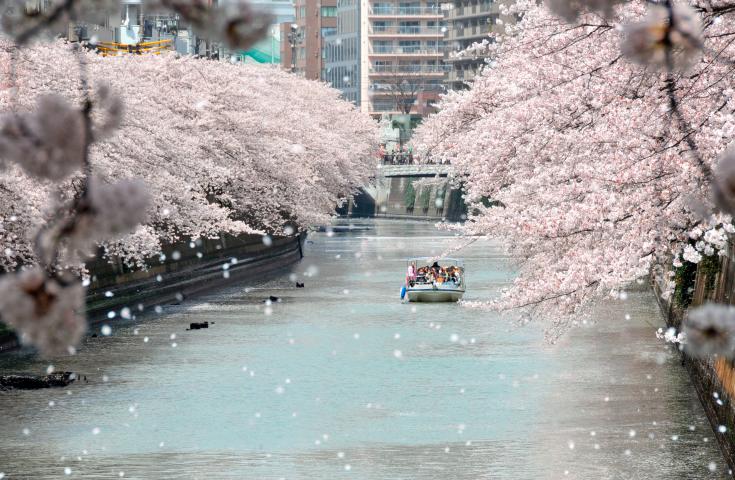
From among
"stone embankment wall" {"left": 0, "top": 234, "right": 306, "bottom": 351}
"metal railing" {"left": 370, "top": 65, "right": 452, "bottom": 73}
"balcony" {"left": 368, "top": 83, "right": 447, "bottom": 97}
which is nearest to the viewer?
"stone embankment wall" {"left": 0, "top": 234, "right": 306, "bottom": 351}

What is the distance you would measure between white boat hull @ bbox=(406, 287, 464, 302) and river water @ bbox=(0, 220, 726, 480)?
3604 millimetres

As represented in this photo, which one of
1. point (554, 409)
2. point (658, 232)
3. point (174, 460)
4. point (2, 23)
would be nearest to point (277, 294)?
point (554, 409)

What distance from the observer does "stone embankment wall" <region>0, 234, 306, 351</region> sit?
44.1 m

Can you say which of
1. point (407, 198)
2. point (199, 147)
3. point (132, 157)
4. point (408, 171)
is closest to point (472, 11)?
point (407, 198)

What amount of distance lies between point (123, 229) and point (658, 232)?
15803mm

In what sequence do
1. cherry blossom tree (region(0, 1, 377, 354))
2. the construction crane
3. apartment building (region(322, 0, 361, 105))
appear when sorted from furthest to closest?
apartment building (region(322, 0, 361, 105)) → the construction crane → cherry blossom tree (region(0, 1, 377, 354))

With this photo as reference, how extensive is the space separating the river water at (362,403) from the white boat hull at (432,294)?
3604 mm

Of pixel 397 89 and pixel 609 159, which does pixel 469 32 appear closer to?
pixel 397 89

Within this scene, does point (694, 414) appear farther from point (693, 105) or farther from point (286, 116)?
point (286, 116)

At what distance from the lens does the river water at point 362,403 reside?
22.9 m

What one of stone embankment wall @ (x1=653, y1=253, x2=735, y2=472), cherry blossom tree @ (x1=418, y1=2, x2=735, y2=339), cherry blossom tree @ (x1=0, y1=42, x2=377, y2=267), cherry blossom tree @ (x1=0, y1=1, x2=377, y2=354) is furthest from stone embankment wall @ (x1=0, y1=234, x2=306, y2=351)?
cherry blossom tree @ (x1=418, y1=2, x2=735, y2=339)

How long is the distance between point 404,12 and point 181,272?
140428 millimetres

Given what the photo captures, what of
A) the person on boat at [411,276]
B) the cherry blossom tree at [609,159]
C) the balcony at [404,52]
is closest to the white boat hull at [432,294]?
the person on boat at [411,276]

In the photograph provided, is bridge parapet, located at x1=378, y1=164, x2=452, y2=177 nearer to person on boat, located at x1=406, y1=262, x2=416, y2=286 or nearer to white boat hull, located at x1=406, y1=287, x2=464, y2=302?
person on boat, located at x1=406, y1=262, x2=416, y2=286
